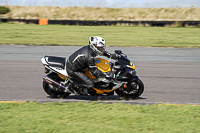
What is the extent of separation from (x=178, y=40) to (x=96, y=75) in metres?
15.9

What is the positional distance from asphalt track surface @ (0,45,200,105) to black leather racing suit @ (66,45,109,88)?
1.73 feet

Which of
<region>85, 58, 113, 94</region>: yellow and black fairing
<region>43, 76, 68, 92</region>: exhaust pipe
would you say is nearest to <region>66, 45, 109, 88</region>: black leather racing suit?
<region>85, 58, 113, 94</region>: yellow and black fairing

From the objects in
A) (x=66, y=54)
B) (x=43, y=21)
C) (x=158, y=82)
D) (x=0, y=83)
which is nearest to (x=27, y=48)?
(x=66, y=54)

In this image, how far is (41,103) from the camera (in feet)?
21.9

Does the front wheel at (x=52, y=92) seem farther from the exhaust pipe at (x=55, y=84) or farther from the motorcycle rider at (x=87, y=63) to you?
the motorcycle rider at (x=87, y=63)

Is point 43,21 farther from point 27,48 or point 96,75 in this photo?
point 96,75

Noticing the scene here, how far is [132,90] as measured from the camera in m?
7.33

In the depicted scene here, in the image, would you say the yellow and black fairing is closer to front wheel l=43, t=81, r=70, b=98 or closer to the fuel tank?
the fuel tank

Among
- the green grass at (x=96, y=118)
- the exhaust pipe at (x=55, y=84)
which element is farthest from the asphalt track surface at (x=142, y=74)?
the green grass at (x=96, y=118)

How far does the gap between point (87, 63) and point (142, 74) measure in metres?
4.05

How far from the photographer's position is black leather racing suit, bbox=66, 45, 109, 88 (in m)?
6.96

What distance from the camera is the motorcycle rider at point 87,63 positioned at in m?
6.94

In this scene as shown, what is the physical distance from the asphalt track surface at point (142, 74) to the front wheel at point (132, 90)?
5.8 inches

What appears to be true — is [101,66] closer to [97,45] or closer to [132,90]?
[97,45]
